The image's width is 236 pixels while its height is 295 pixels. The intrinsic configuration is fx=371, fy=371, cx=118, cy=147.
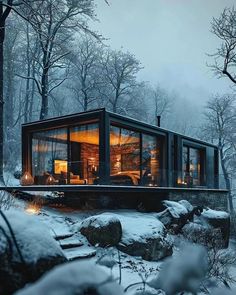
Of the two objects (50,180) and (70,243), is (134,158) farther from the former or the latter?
(70,243)

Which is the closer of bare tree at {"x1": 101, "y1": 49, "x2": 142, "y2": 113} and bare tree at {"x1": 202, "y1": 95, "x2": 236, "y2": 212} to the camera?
bare tree at {"x1": 202, "y1": 95, "x2": 236, "y2": 212}

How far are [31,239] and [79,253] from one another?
5.03 metres

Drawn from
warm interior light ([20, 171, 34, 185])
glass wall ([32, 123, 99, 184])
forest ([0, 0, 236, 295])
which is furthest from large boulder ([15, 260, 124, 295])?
warm interior light ([20, 171, 34, 185])

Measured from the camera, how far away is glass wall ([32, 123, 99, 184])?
43.4 feet

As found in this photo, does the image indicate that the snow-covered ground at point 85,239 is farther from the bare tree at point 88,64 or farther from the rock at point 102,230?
the bare tree at point 88,64

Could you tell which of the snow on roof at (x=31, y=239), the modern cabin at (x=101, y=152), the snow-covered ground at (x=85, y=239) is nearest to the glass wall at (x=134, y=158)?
the modern cabin at (x=101, y=152)

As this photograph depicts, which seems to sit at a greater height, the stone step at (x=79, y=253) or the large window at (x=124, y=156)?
the large window at (x=124, y=156)

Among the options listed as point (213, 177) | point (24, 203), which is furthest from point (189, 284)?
point (213, 177)

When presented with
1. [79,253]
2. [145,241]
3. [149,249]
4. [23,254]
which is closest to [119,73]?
[145,241]

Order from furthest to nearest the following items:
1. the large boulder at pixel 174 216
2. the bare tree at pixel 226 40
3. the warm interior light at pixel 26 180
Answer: the bare tree at pixel 226 40
the warm interior light at pixel 26 180
the large boulder at pixel 174 216

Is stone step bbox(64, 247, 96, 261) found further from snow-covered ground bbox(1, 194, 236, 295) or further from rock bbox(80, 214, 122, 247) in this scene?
rock bbox(80, 214, 122, 247)

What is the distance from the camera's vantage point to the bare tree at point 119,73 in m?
32.8

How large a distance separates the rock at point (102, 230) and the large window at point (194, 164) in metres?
9.44

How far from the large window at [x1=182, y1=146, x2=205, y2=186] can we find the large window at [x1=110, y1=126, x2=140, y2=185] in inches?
142
